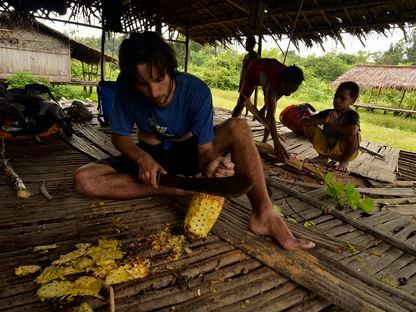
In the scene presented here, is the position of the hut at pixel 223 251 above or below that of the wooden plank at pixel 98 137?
below

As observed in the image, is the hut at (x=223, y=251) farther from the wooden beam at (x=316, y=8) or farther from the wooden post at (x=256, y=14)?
the wooden post at (x=256, y=14)

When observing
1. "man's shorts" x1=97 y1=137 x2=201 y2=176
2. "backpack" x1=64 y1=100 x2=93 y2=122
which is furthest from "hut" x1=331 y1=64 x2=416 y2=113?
"man's shorts" x1=97 y1=137 x2=201 y2=176

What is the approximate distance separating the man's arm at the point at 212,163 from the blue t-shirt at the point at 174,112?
0.18 ft

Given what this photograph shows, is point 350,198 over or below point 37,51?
below

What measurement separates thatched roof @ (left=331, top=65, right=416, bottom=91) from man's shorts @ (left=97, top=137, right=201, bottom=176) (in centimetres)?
1629

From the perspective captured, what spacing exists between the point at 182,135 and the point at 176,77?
40 cm

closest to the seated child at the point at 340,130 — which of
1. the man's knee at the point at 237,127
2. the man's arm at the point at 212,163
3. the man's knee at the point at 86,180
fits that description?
the man's knee at the point at 237,127

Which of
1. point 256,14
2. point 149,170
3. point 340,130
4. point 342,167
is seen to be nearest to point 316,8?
point 256,14

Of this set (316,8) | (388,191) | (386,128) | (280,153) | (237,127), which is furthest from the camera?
(386,128)

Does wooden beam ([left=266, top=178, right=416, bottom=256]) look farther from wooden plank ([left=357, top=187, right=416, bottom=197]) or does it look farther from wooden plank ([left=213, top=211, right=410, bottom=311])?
wooden plank ([left=357, top=187, right=416, bottom=197])

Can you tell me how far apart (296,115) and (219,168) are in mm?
4558

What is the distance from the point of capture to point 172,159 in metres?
2.04

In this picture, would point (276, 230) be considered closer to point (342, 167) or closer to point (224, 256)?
point (224, 256)

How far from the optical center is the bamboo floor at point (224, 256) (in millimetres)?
1245
